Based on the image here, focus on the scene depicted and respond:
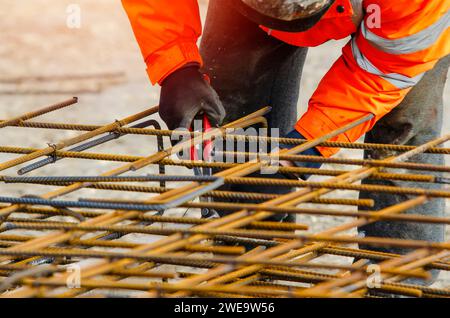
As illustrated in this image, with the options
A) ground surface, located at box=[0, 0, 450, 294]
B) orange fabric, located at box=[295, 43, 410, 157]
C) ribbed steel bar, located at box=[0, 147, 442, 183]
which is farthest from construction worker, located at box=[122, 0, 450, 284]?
ground surface, located at box=[0, 0, 450, 294]

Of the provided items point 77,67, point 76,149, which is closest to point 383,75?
point 76,149

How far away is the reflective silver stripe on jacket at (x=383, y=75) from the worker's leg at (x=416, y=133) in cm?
29

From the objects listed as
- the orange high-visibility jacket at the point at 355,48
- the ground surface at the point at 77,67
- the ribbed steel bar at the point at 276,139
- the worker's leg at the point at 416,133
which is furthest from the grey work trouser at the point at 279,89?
the ground surface at the point at 77,67

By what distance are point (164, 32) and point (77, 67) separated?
3.59m

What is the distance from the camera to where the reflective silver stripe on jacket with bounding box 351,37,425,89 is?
307 cm

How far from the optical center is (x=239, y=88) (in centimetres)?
365

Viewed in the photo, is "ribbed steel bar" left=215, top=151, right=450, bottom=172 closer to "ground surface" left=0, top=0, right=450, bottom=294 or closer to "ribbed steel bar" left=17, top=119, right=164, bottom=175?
"ribbed steel bar" left=17, top=119, right=164, bottom=175

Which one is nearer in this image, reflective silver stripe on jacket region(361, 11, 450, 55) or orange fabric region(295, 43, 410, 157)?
reflective silver stripe on jacket region(361, 11, 450, 55)

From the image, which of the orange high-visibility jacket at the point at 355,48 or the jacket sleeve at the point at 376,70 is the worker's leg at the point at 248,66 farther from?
the jacket sleeve at the point at 376,70

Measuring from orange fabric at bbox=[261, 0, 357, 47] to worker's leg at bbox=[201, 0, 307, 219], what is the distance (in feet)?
0.55

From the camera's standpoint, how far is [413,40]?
116 inches
